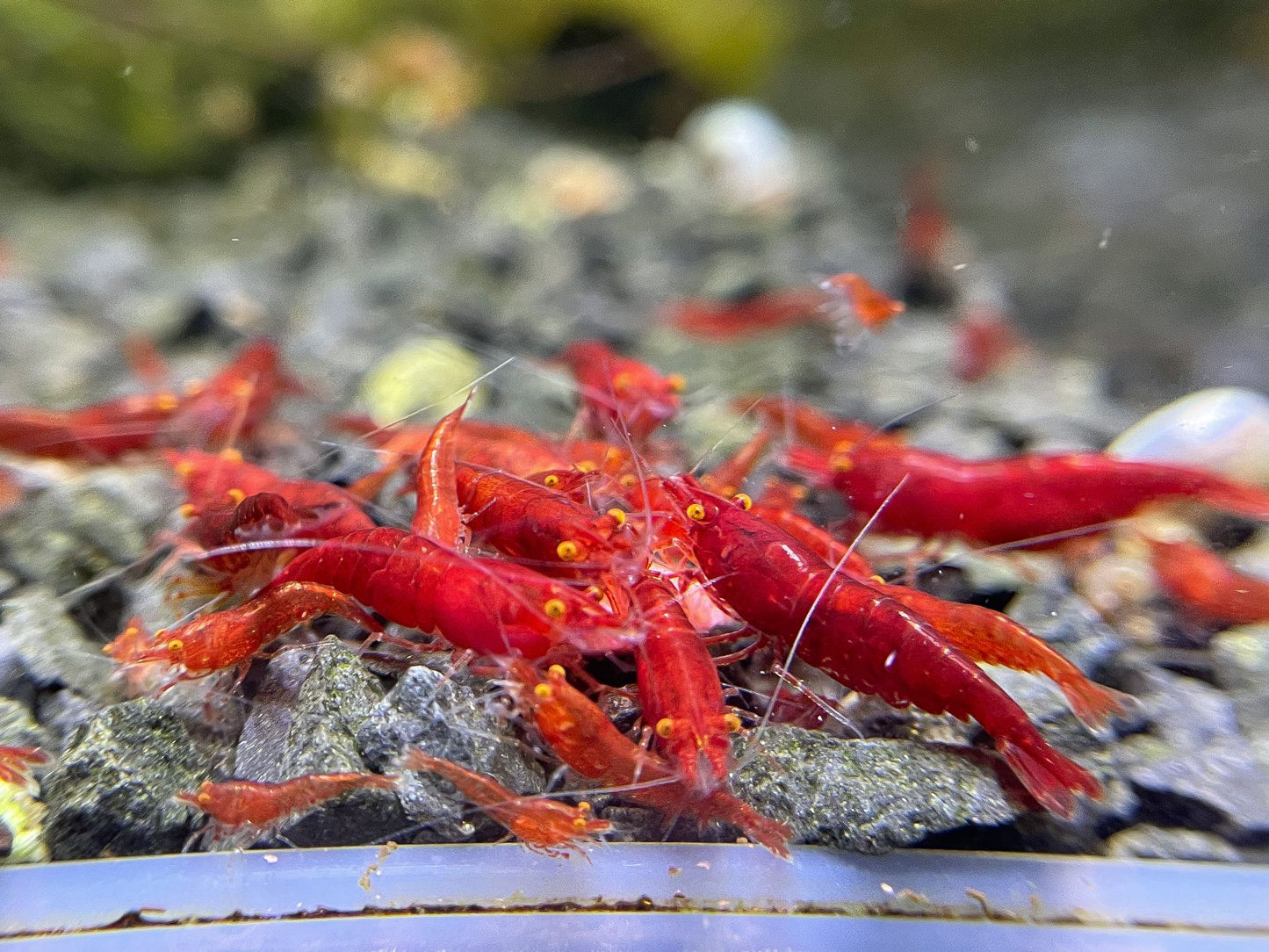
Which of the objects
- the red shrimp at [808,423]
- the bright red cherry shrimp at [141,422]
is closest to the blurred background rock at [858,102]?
the red shrimp at [808,423]

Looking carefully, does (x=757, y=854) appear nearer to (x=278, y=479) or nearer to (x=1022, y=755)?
(x=1022, y=755)

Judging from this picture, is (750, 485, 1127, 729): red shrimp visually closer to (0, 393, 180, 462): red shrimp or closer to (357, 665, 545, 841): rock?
(357, 665, 545, 841): rock

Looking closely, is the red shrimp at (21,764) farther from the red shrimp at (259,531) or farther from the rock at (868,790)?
the rock at (868,790)

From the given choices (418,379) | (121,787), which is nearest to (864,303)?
(418,379)

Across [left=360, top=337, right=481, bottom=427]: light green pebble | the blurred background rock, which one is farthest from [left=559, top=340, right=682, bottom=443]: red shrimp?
the blurred background rock

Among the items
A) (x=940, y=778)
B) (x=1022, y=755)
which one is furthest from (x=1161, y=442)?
(x=940, y=778)

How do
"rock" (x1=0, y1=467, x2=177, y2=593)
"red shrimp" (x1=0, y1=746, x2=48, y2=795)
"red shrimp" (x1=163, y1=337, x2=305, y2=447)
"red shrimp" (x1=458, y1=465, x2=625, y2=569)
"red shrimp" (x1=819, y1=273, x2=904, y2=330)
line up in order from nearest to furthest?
"red shrimp" (x1=0, y1=746, x2=48, y2=795) < "red shrimp" (x1=458, y1=465, x2=625, y2=569) < "rock" (x1=0, y1=467, x2=177, y2=593) < "red shrimp" (x1=163, y1=337, x2=305, y2=447) < "red shrimp" (x1=819, y1=273, x2=904, y2=330)

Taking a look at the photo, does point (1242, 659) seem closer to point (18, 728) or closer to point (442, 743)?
point (442, 743)
